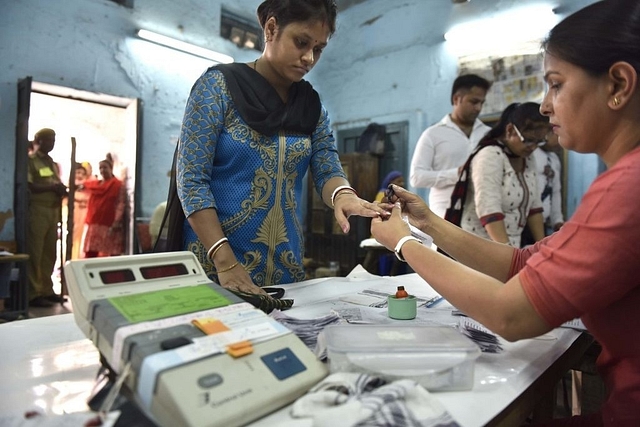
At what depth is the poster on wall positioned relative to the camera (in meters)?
4.53

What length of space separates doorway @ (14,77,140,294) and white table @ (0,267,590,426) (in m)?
3.68

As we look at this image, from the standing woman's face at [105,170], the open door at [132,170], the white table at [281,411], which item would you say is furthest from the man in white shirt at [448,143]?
the standing woman's face at [105,170]

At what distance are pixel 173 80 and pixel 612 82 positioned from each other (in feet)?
16.9

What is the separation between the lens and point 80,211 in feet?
17.4

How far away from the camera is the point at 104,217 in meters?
4.86

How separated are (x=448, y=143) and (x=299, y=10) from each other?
1.87 metres

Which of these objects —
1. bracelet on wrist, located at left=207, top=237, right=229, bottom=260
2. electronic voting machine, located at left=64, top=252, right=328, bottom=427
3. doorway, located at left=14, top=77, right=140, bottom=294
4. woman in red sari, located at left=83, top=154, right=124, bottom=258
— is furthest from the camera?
woman in red sari, located at left=83, top=154, right=124, bottom=258

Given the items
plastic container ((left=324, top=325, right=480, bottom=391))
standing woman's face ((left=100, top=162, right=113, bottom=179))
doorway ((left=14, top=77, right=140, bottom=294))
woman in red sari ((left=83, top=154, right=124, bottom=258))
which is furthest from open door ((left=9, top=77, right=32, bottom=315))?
plastic container ((left=324, top=325, right=480, bottom=391))

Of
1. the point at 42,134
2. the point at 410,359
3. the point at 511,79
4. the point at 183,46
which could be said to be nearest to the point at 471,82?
the point at 511,79

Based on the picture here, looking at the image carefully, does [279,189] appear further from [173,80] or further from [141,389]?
[173,80]

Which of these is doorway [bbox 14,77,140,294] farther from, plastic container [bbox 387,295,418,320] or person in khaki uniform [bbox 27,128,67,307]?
plastic container [bbox 387,295,418,320]

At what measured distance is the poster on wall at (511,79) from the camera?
453 cm

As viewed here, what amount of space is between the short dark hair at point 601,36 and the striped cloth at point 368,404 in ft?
2.02

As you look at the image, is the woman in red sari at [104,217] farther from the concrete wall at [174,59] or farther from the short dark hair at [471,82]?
the short dark hair at [471,82]
